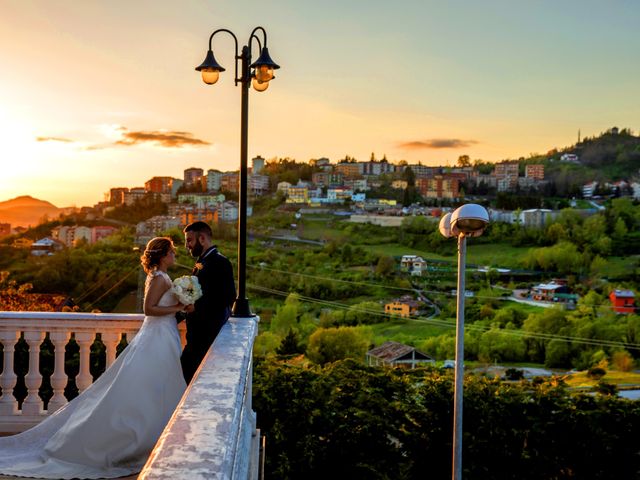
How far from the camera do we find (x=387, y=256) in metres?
72.1

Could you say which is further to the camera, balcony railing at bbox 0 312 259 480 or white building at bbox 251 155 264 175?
white building at bbox 251 155 264 175

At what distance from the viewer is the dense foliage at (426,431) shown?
6.54 m

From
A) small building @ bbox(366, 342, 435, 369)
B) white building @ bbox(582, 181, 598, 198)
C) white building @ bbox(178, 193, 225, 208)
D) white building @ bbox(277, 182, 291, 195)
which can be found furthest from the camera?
white building @ bbox(582, 181, 598, 198)

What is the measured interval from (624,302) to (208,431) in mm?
63450

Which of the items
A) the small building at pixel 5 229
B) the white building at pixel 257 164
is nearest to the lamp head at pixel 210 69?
the small building at pixel 5 229

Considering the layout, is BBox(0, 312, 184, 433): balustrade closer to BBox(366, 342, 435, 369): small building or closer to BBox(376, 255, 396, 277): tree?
BBox(366, 342, 435, 369): small building

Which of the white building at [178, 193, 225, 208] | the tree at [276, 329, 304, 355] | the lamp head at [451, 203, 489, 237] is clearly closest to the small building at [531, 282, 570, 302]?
the tree at [276, 329, 304, 355]

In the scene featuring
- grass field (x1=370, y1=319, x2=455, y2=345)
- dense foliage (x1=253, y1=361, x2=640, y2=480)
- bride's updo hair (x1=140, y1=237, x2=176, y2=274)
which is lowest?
grass field (x1=370, y1=319, x2=455, y2=345)

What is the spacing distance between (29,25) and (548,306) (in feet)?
185

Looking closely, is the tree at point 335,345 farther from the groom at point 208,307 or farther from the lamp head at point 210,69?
the groom at point 208,307

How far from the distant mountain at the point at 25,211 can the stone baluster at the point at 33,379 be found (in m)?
31.6

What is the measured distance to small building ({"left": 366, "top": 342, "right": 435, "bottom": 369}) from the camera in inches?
1612

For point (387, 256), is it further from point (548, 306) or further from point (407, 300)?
point (548, 306)

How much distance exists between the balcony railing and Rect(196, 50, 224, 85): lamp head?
2041 mm
